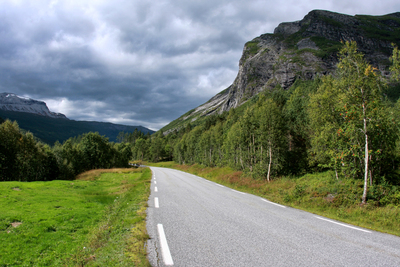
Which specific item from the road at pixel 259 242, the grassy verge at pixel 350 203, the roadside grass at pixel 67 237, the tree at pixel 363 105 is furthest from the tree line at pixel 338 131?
the roadside grass at pixel 67 237

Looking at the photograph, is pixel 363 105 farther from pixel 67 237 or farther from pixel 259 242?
pixel 67 237

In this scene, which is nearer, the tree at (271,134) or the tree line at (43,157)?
the tree at (271,134)

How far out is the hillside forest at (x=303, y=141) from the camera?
12.0m

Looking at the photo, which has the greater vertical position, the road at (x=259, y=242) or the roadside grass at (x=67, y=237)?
the road at (x=259, y=242)

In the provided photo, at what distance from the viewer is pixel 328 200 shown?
1145 cm

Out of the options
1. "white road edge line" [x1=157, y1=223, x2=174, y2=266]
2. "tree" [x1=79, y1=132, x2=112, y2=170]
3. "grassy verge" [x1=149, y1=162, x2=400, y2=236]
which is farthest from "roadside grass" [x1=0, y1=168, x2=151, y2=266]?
"tree" [x1=79, y1=132, x2=112, y2=170]

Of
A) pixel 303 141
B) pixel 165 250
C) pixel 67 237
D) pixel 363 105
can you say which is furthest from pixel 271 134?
pixel 165 250

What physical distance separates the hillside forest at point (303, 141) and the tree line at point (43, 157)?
147mm

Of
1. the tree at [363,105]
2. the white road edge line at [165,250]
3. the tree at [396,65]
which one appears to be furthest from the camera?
the tree at [363,105]

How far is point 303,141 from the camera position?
113 feet

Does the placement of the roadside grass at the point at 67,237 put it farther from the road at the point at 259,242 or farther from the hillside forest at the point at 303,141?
the hillside forest at the point at 303,141

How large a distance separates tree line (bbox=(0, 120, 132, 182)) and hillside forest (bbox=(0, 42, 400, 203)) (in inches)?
5.8

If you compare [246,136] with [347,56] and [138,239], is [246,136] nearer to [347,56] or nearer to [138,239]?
[347,56]

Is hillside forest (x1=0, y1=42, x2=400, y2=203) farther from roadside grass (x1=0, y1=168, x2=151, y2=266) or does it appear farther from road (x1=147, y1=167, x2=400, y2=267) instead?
roadside grass (x1=0, y1=168, x2=151, y2=266)
